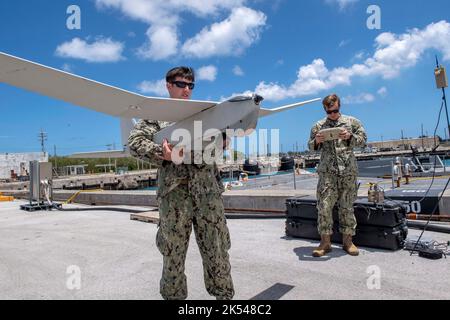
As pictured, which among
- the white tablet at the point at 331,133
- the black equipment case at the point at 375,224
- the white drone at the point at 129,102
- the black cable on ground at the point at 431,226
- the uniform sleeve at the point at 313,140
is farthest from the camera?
the black cable on ground at the point at 431,226

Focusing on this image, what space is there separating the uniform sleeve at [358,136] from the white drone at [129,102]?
2.32 meters

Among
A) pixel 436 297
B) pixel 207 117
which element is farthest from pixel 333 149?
pixel 207 117

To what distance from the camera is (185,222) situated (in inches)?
101

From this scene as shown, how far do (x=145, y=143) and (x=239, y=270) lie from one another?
216cm

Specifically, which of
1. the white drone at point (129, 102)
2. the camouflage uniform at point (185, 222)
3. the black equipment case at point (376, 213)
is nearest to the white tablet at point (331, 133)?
the black equipment case at point (376, 213)

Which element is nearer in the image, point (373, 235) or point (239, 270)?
point (239, 270)

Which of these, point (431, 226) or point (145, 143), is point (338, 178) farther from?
point (145, 143)

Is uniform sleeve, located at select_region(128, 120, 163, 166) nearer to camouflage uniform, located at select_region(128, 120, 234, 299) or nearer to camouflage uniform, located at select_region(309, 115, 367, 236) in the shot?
camouflage uniform, located at select_region(128, 120, 234, 299)

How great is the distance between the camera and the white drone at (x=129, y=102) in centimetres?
212

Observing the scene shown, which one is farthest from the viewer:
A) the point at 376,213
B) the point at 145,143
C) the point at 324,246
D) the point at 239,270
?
the point at 376,213

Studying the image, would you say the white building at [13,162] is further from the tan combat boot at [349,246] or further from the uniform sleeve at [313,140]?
the tan combat boot at [349,246]

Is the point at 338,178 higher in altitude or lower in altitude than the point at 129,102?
lower

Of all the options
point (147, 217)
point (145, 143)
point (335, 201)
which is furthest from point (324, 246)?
point (147, 217)
